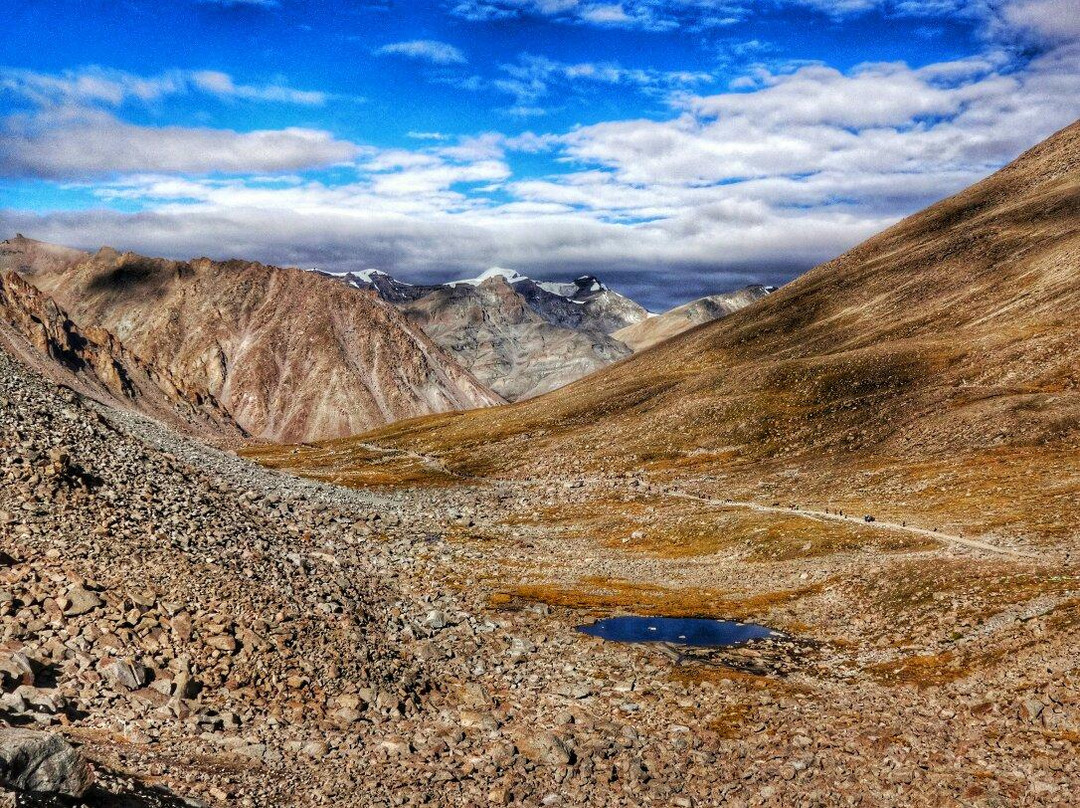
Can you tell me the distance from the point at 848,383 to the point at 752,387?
1638cm

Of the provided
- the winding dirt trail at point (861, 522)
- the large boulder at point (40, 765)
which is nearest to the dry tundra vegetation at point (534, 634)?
the winding dirt trail at point (861, 522)

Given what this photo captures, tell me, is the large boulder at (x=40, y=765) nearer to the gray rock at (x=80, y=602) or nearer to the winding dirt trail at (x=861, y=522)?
the gray rock at (x=80, y=602)

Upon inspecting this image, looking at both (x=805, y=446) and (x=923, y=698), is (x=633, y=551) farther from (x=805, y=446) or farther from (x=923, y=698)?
(x=805, y=446)

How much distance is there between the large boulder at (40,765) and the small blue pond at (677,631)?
93.2 feet

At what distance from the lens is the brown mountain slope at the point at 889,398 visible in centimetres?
8031

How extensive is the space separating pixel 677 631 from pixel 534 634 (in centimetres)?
918

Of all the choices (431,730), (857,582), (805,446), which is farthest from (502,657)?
(805,446)

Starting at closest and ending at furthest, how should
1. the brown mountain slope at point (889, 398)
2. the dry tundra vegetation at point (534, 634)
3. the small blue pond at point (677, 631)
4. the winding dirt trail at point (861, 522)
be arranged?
the dry tundra vegetation at point (534, 634) < the small blue pond at point (677, 631) < the winding dirt trail at point (861, 522) < the brown mountain slope at point (889, 398)

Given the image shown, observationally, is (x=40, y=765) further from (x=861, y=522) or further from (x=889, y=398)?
→ (x=889, y=398)

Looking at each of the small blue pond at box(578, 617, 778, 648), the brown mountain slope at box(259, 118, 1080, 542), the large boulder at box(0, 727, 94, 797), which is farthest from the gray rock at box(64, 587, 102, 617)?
the brown mountain slope at box(259, 118, 1080, 542)

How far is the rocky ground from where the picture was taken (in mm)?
23438

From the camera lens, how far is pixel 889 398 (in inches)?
4488

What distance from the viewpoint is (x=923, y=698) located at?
3127cm

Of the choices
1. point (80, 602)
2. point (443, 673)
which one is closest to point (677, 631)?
point (443, 673)
